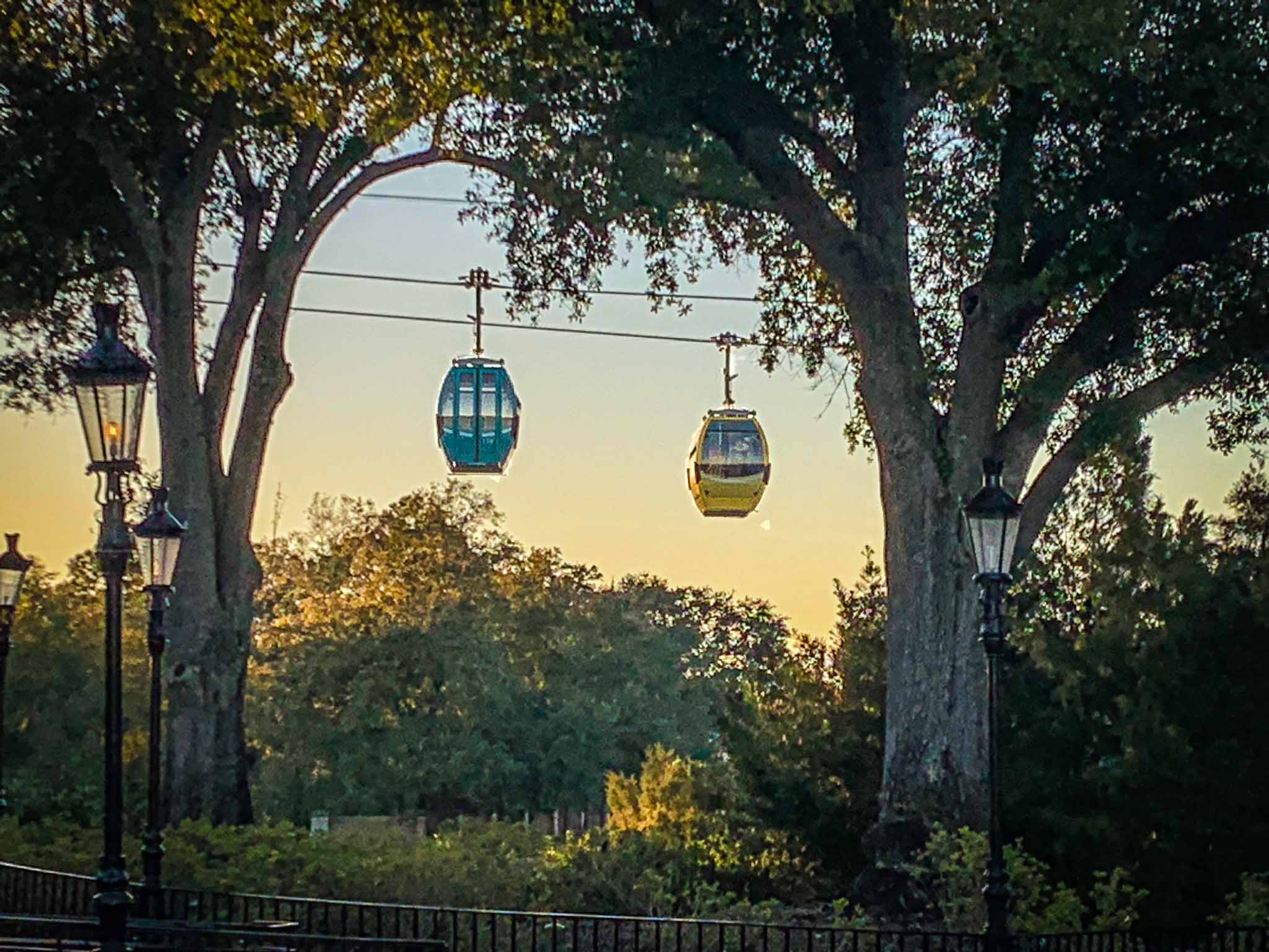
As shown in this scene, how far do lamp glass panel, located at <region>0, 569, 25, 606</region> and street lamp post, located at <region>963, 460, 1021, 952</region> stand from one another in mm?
11757

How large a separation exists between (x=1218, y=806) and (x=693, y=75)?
8276mm

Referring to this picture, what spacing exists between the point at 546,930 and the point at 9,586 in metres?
8.65

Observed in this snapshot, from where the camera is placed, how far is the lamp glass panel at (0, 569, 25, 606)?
2262 centimetres

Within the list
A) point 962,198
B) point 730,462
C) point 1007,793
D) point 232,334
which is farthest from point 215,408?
point 1007,793

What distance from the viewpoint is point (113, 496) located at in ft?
41.0

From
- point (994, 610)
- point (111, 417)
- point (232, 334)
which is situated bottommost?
point (994, 610)

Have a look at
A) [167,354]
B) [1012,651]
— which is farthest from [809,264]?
[167,354]

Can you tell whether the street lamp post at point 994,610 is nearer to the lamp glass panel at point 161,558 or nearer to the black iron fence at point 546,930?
the black iron fence at point 546,930

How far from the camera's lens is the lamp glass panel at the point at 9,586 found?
22625 millimetres

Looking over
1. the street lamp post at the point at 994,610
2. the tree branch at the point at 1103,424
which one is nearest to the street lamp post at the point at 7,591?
the tree branch at the point at 1103,424

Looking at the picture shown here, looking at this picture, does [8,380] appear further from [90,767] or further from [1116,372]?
[1116,372]

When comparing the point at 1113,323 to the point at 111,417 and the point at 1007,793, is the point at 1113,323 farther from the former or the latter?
the point at 111,417

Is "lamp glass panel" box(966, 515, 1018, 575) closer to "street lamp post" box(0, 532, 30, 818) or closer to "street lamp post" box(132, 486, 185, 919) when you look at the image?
"street lamp post" box(132, 486, 185, 919)

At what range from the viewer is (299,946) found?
1642cm
